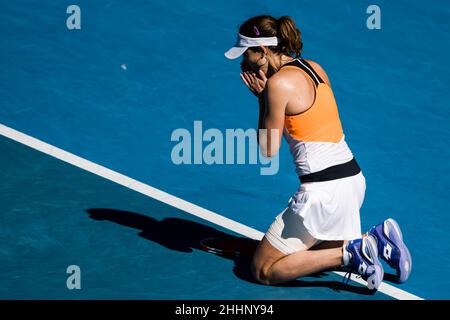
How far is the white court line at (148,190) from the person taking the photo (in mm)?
9955

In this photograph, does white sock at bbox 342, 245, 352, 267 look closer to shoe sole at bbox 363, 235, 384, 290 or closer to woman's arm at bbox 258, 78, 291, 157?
shoe sole at bbox 363, 235, 384, 290

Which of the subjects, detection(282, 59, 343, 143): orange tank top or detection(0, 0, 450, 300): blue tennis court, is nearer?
detection(282, 59, 343, 143): orange tank top

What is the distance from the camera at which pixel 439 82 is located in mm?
13094

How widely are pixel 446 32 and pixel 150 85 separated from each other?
3.47 metres

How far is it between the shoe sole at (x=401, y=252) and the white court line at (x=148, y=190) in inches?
6.1

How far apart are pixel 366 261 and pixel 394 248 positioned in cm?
34

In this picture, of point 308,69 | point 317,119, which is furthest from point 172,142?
point 317,119

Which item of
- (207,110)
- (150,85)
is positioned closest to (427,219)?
(207,110)

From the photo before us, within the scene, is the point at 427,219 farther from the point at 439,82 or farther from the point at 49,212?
the point at 49,212

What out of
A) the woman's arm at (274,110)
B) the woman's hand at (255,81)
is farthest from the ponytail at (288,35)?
the woman's arm at (274,110)

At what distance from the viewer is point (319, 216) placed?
9453 millimetres

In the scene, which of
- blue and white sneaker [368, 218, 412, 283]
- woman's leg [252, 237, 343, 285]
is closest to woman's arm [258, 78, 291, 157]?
woman's leg [252, 237, 343, 285]

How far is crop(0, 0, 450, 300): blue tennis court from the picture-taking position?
9.94 m

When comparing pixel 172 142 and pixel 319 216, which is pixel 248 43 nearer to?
pixel 319 216
